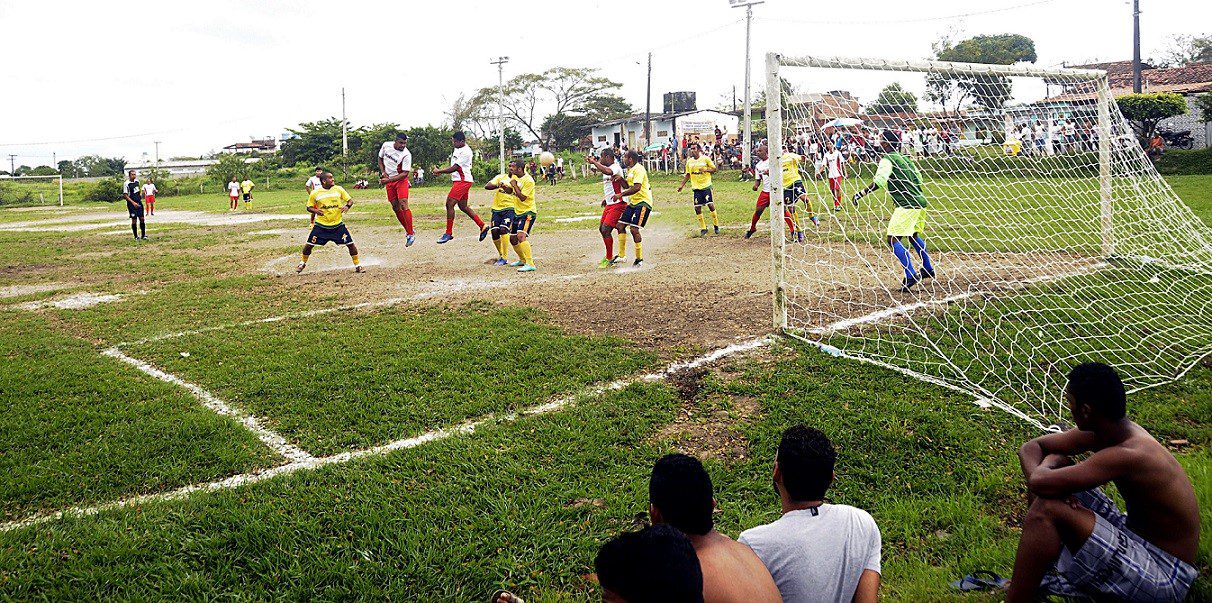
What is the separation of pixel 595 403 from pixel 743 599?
3.32 m

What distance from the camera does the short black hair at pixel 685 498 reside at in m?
2.57

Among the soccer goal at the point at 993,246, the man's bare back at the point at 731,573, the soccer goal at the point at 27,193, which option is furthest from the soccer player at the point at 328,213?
the soccer goal at the point at 27,193

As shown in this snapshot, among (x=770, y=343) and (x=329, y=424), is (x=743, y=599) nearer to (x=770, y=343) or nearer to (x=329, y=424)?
(x=329, y=424)

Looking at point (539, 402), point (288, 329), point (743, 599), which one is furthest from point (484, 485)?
point (288, 329)

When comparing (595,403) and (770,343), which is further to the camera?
(770,343)

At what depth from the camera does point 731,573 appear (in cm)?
248

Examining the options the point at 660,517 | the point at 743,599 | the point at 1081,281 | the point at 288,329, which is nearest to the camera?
the point at 743,599

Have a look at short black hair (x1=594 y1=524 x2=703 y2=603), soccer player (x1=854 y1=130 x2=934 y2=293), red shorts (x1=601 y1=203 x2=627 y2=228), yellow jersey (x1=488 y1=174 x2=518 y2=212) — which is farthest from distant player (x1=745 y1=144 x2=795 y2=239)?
short black hair (x1=594 y1=524 x2=703 y2=603)

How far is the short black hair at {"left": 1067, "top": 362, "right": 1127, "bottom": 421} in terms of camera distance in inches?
120

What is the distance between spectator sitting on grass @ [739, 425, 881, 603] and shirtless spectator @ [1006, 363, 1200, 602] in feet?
2.19

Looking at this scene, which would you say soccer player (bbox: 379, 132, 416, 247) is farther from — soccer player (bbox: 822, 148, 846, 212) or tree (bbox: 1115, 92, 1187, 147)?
tree (bbox: 1115, 92, 1187, 147)

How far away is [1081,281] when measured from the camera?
9164 millimetres

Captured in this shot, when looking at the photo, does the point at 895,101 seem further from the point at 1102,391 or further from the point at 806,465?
the point at 806,465

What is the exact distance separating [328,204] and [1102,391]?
1079 centimetres
